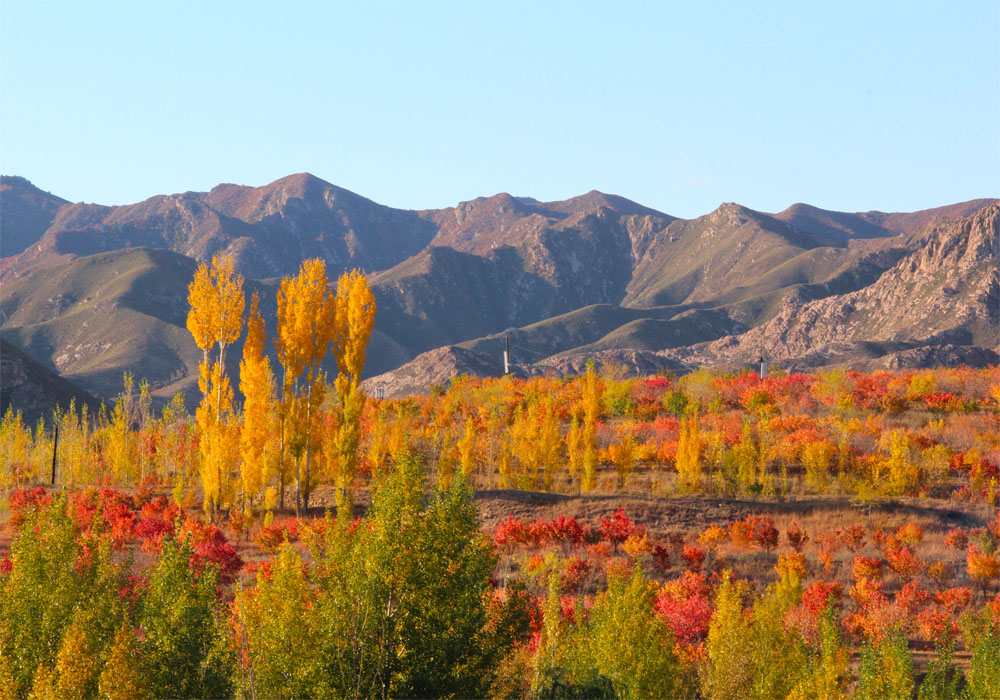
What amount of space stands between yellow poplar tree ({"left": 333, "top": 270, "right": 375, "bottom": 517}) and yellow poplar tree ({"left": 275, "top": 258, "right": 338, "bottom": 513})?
44cm

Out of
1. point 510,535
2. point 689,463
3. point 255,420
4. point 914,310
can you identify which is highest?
point 914,310

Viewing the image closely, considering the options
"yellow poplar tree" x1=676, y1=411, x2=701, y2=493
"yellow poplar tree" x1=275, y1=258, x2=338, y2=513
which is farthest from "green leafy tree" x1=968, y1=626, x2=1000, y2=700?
"yellow poplar tree" x1=275, y1=258, x2=338, y2=513

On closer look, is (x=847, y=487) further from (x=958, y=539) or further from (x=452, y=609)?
(x=452, y=609)

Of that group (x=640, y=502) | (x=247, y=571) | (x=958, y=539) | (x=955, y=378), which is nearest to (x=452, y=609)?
(x=247, y=571)

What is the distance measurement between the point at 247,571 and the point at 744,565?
56.7 feet

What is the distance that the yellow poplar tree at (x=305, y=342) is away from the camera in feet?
118

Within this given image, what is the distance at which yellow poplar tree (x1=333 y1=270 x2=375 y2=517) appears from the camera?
3562 centimetres

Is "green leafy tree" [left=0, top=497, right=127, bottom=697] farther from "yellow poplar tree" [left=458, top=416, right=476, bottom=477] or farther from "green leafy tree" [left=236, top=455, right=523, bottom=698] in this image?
"yellow poplar tree" [left=458, top=416, right=476, bottom=477]

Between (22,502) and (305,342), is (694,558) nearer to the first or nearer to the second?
(305,342)

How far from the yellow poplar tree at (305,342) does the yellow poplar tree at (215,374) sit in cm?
207

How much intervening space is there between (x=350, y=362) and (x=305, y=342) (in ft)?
6.57

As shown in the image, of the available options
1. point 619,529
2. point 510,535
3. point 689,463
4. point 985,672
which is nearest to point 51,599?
point 510,535

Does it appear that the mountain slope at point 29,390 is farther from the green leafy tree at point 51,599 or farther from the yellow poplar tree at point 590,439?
the green leafy tree at point 51,599

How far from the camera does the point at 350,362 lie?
36.6 metres
